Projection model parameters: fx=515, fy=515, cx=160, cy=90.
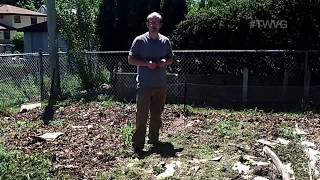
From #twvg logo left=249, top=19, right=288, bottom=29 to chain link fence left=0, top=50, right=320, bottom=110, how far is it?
0.61 meters

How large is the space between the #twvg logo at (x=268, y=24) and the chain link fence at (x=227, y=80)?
24.0 inches

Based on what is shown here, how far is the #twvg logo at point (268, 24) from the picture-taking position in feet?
36.6

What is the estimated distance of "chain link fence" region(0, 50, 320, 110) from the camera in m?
11.0

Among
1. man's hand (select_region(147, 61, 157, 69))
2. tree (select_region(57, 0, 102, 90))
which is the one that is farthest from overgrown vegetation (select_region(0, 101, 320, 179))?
tree (select_region(57, 0, 102, 90))

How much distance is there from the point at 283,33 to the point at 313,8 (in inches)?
31.7

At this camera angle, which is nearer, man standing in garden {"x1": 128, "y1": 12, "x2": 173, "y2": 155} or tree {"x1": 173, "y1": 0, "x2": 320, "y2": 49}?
man standing in garden {"x1": 128, "y1": 12, "x2": 173, "y2": 155}

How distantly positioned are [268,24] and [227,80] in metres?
1.53

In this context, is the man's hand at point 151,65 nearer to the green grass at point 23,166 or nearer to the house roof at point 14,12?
the green grass at point 23,166

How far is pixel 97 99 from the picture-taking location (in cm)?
1242

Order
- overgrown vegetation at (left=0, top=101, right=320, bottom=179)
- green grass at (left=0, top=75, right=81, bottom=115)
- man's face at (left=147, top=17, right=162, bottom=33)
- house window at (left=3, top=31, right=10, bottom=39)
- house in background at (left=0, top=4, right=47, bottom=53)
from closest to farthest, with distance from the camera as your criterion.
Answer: overgrown vegetation at (left=0, top=101, right=320, bottom=179), man's face at (left=147, top=17, right=162, bottom=33), green grass at (left=0, top=75, right=81, bottom=115), house window at (left=3, top=31, right=10, bottom=39), house in background at (left=0, top=4, right=47, bottom=53)

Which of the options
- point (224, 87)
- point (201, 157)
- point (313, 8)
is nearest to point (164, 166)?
point (201, 157)

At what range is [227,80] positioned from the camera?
1166cm

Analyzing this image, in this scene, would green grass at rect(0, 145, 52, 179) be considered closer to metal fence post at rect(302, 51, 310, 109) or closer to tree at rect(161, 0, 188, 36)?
metal fence post at rect(302, 51, 310, 109)

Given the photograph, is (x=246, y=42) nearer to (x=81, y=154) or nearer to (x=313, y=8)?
(x=313, y=8)
